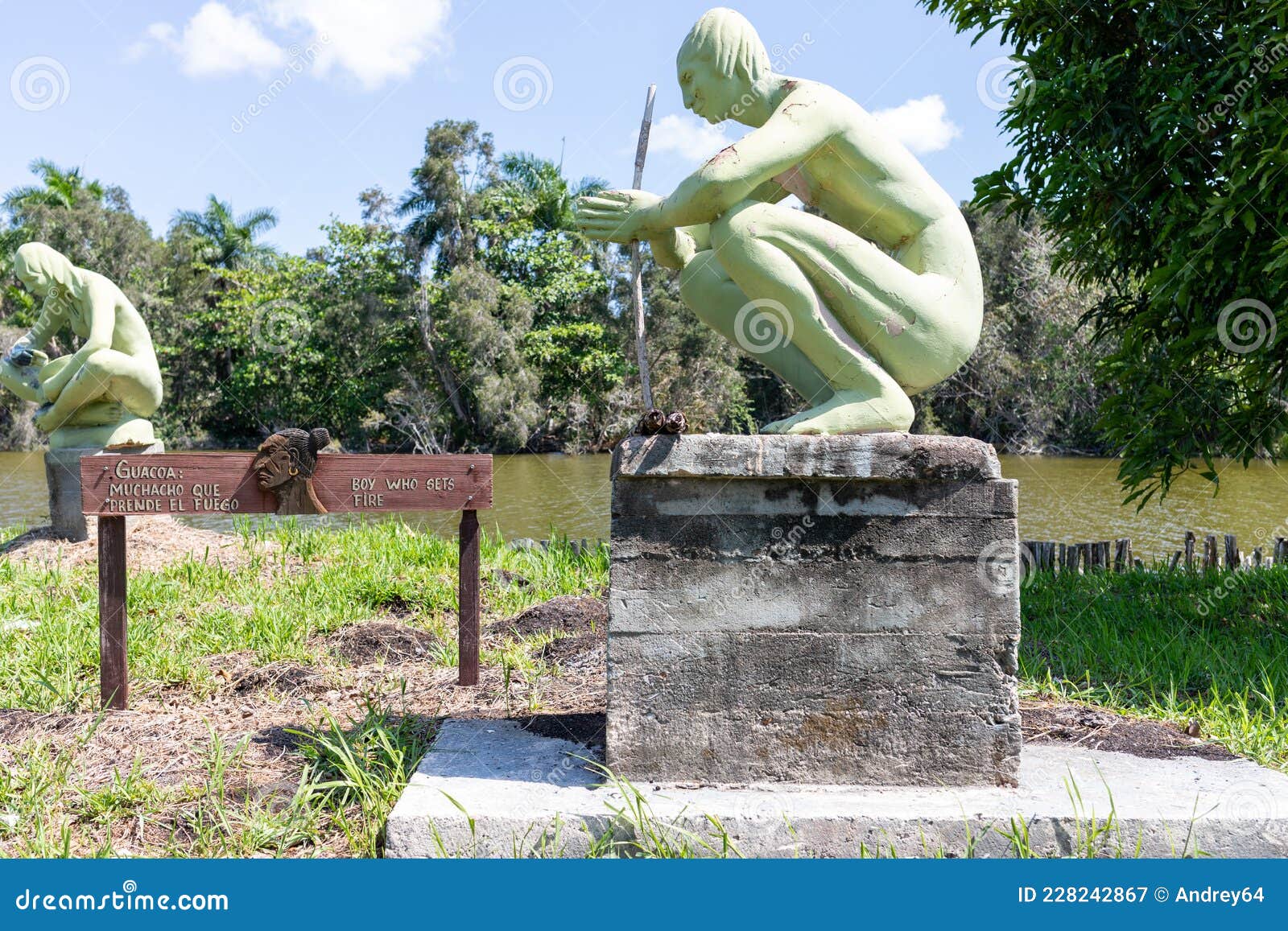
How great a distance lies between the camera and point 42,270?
7.87m

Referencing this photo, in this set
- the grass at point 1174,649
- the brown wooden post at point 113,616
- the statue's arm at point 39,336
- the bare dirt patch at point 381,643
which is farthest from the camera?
the statue's arm at point 39,336

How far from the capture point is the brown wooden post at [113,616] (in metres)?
4.28

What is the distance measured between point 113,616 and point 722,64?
3614mm

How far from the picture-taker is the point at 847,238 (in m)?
3.19

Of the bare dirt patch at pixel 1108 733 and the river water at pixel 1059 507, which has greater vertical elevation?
the river water at pixel 1059 507

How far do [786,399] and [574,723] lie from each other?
1161 inches

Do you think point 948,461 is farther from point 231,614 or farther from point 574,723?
point 231,614

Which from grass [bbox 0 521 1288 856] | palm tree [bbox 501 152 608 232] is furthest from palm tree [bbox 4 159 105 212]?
grass [bbox 0 521 1288 856]

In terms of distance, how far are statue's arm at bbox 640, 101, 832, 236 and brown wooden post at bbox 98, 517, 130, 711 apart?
301cm

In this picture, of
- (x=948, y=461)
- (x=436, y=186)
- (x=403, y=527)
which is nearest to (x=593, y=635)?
(x=948, y=461)

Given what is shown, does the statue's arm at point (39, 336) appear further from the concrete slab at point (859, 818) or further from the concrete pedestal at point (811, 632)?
the concrete pedestal at point (811, 632)

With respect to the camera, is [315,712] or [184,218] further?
[184,218]

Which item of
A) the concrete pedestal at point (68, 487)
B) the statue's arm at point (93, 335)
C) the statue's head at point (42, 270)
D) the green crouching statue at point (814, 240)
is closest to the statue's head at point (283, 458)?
the green crouching statue at point (814, 240)

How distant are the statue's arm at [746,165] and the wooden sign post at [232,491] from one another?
2.06 meters
